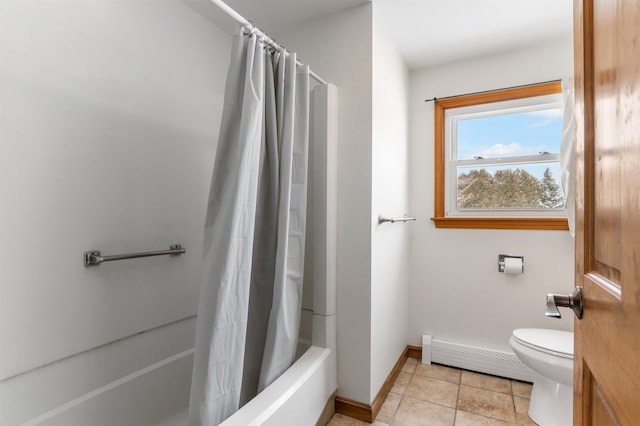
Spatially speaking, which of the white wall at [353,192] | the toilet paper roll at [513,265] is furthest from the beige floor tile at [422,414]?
the toilet paper roll at [513,265]

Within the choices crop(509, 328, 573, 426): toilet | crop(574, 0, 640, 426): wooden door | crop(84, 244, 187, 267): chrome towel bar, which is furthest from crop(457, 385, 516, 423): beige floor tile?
crop(84, 244, 187, 267): chrome towel bar

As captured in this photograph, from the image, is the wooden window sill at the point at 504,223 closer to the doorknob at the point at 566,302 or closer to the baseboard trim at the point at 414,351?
the baseboard trim at the point at 414,351

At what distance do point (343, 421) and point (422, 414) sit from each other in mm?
449

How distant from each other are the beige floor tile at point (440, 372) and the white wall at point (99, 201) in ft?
5.16

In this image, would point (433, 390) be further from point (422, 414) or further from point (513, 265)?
point (513, 265)

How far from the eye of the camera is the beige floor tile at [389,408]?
171cm

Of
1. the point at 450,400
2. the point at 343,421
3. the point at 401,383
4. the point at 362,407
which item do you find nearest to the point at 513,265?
the point at 450,400

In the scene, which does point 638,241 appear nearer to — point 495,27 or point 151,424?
point 151,424

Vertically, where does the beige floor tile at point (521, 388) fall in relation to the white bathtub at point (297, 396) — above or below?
below

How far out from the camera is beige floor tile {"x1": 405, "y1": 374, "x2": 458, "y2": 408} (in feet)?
6.13

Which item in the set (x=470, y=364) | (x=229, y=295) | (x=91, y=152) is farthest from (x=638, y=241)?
(x=470, y=364)

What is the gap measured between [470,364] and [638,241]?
2.22m

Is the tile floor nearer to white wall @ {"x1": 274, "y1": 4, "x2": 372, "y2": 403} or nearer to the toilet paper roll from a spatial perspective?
white wall @ {"x1": 274, "y1": 4, "x2": 372, "y2": 403}

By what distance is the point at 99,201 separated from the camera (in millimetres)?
1336
